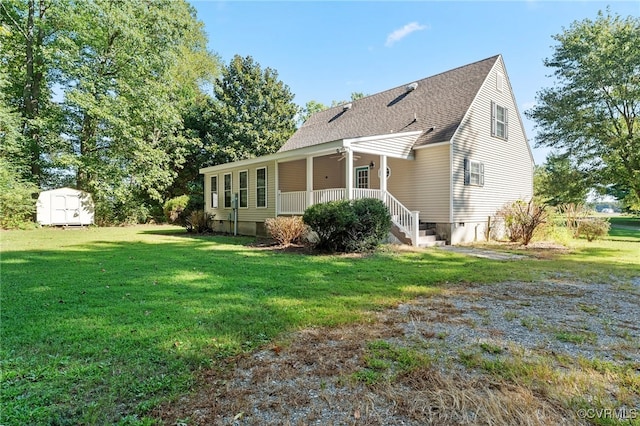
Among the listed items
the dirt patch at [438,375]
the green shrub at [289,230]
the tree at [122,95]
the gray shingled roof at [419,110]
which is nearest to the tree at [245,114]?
the tree at [122,95]

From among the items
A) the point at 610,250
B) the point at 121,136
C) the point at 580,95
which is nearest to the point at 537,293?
the point at 610,250

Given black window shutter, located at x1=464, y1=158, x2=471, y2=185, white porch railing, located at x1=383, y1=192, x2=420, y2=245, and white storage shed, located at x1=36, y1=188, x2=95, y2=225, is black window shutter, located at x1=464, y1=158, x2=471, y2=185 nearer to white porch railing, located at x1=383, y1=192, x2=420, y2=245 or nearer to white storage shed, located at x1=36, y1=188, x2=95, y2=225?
white porch railing, located at x1=383, y1=192, x2=420, y2=245

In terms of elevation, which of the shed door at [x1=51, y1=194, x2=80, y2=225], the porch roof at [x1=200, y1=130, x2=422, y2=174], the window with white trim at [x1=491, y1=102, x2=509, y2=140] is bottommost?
the shed door at [x1=51, y1=194, x2=80, y2=225]

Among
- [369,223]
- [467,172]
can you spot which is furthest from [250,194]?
[467,172]

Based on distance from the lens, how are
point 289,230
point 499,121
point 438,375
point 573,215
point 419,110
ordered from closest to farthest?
point 438,375, point 289,230, point 573,215, point 499,121, point 419,110

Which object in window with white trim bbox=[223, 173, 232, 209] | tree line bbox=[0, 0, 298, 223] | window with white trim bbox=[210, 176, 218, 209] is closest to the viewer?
window with white trim bbox=[223, 173, 232, 209]

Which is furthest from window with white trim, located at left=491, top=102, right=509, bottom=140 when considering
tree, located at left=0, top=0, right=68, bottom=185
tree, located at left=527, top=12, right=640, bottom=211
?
tree, located at left=0, top=0, right=68, bottom=185

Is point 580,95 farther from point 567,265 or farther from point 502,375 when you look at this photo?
point 502,375

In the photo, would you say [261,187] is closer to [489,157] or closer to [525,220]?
[489,157]

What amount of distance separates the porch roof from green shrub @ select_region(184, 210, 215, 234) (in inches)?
171

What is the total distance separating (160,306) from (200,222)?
1257 centimetres

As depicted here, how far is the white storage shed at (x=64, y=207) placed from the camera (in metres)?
18.3

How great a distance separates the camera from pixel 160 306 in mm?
4250

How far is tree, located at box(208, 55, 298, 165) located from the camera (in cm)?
2577
